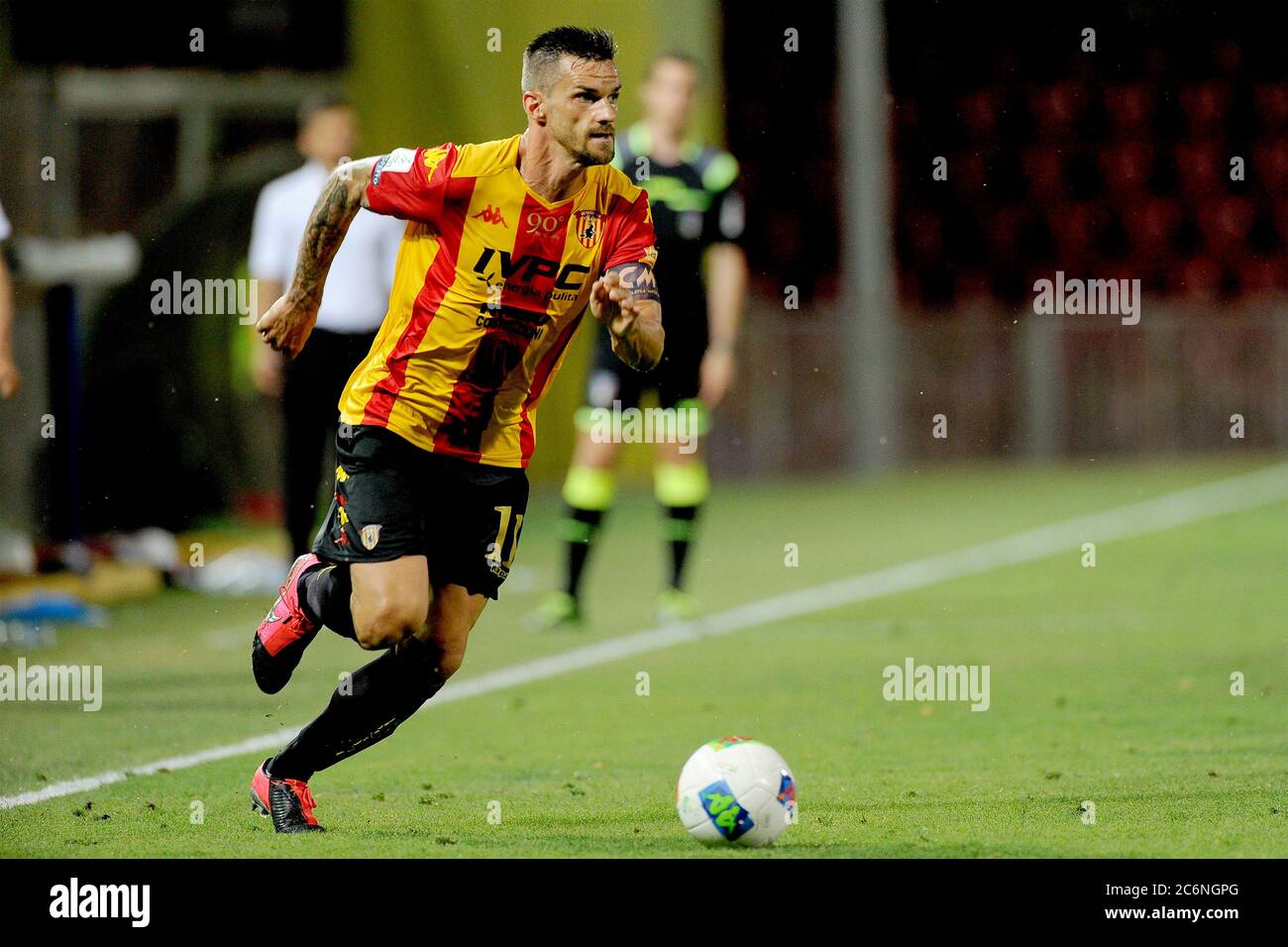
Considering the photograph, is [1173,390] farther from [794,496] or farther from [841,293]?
[794,496]

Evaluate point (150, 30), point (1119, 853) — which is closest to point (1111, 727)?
point (1119, 853)

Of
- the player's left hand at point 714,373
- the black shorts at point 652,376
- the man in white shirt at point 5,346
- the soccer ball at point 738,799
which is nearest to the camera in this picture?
the soccer ball at point 738,799

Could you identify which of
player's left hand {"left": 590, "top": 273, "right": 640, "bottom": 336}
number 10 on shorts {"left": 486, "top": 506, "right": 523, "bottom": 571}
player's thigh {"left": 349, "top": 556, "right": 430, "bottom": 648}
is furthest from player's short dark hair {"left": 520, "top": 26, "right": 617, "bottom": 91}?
player's thigh {"left": 349, "top": 556, "right": 430, "bottom": 648}

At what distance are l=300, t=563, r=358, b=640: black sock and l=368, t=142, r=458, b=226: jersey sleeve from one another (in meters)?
0.88

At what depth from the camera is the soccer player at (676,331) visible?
9.74 m

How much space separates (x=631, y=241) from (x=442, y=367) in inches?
22.0

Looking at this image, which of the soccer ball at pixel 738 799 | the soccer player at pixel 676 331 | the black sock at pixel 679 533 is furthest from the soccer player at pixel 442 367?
the black sock at pixel 679 533

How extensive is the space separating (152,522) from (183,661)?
12.9 feet

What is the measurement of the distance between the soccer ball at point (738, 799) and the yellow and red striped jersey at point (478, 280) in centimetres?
95

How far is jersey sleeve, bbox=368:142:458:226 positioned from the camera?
5.27 metres

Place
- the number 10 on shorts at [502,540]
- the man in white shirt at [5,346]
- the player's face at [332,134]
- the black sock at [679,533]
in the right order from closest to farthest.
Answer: the number 10 on shorts at [502,540] < the man in white shirt at [5,346] < the player's face at [332,134] < the black sock at [679,533]

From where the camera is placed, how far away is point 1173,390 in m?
22.2

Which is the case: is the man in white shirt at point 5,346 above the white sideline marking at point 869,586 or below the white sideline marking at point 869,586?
above

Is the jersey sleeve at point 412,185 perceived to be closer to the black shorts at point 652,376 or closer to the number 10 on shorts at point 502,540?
the number 10 on shorts at point 502,540
